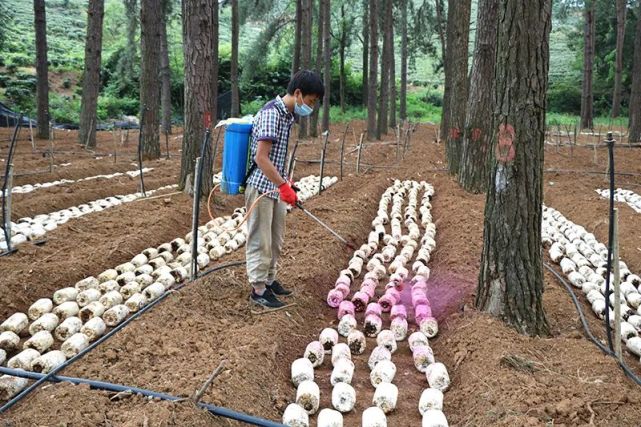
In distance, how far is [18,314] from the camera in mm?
4551

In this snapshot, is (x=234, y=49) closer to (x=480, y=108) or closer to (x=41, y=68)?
(x=41, y=68)

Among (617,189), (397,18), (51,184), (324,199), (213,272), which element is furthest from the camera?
(397,18)

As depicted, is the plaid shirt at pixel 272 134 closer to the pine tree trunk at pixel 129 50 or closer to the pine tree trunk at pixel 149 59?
the pine tree trunk at pixel 149 59

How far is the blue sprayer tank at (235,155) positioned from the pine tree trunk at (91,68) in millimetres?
11960

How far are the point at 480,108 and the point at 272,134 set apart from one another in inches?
254

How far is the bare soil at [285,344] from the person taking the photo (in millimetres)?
3168

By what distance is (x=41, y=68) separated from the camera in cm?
1644

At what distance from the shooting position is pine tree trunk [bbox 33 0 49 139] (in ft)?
51.8

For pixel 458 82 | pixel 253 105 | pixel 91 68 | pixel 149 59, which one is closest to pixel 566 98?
pixel 253 105

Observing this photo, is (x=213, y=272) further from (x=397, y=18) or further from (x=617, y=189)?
(x=397, y=18)

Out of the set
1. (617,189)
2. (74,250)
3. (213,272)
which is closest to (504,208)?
(213,272)

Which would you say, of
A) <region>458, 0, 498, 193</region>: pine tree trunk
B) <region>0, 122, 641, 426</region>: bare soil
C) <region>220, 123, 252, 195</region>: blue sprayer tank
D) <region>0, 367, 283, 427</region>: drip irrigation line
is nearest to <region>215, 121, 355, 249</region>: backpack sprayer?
<region>220, 123, 252, 195</region>: blue sprayer tank

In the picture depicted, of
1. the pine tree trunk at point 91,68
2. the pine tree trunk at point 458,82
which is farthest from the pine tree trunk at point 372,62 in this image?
the pine tree trunk at point 91,68

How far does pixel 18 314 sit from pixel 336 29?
35694 mm
